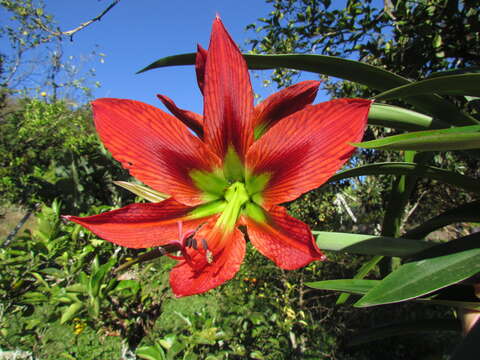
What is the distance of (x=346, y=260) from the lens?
3.81 metres

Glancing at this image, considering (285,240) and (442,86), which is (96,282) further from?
(442,86)

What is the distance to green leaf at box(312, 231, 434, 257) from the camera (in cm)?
51

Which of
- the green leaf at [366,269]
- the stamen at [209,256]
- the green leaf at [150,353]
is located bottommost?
the green leaf at [150,353]

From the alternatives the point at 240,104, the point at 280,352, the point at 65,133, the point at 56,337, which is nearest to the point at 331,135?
the point at 240,104

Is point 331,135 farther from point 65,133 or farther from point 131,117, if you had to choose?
point 65,133

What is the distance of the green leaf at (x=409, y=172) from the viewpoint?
68cm

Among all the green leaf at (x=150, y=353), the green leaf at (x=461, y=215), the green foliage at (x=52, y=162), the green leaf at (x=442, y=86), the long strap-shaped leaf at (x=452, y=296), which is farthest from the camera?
the green foliage at (x=52, y=162)

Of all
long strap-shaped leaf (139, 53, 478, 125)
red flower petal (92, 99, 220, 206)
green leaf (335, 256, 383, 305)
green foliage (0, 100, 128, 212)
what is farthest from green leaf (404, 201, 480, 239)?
green foliage (0, 100, 128, 212)

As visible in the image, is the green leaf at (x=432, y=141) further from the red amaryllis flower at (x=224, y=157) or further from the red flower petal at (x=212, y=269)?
the red flower petal at (x=212, y=269)

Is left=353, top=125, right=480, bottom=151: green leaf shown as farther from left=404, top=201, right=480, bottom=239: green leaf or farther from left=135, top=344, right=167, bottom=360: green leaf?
left=135, top=344, right=167, bottom=360: green leaf

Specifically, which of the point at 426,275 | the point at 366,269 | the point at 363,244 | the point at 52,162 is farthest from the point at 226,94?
the point at 52,162

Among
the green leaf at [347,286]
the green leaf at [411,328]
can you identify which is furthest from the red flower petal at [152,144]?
the green leaf at [411,328]

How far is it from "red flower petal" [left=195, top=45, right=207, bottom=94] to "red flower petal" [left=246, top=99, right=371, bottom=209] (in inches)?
5.9

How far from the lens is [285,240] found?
0.48 metres
